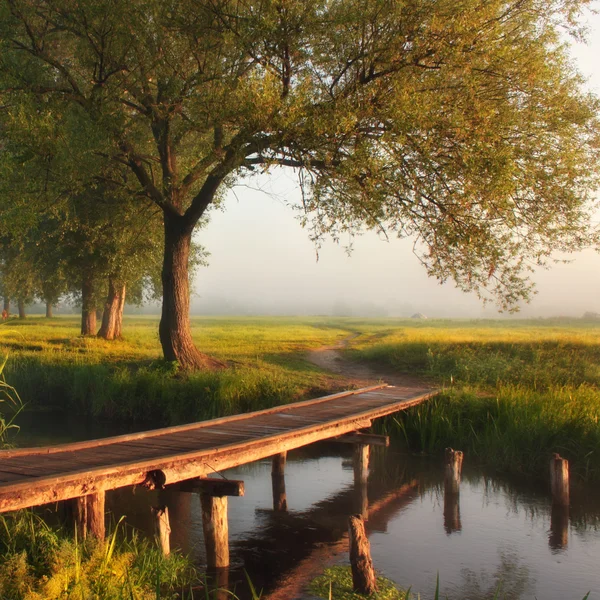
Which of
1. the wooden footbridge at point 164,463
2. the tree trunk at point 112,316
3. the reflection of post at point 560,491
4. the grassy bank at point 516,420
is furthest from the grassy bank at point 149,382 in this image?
the reflection of post at point 560,491

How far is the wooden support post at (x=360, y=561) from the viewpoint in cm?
834

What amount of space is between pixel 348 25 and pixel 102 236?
502 inches

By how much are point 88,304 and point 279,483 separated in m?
25.3

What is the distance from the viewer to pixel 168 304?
2277 cm

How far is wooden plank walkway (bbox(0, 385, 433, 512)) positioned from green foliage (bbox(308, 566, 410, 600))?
6.82 ft

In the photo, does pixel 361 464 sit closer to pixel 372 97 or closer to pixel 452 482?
pixel 452 482

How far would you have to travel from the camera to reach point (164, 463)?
342 inches

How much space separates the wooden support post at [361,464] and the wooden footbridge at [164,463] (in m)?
0.87

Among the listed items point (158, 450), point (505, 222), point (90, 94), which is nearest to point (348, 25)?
point (505, 222)

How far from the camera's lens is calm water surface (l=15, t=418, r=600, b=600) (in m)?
9.32

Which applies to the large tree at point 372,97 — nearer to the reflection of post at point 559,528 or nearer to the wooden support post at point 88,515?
the reflection of post at point 559,528

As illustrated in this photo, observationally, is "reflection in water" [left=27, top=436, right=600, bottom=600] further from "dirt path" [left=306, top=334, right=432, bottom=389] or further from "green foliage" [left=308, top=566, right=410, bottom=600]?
"dirt path" [left=306, top=334, right=432, bottom=389]

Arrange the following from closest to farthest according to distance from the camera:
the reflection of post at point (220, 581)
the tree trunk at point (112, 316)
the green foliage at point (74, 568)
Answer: the green foliage at point (74, 568) < the reflection of post at point (220, 581) < the tree trunk at point (112, 316)

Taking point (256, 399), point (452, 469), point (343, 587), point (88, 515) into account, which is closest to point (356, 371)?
point (256, 399)
